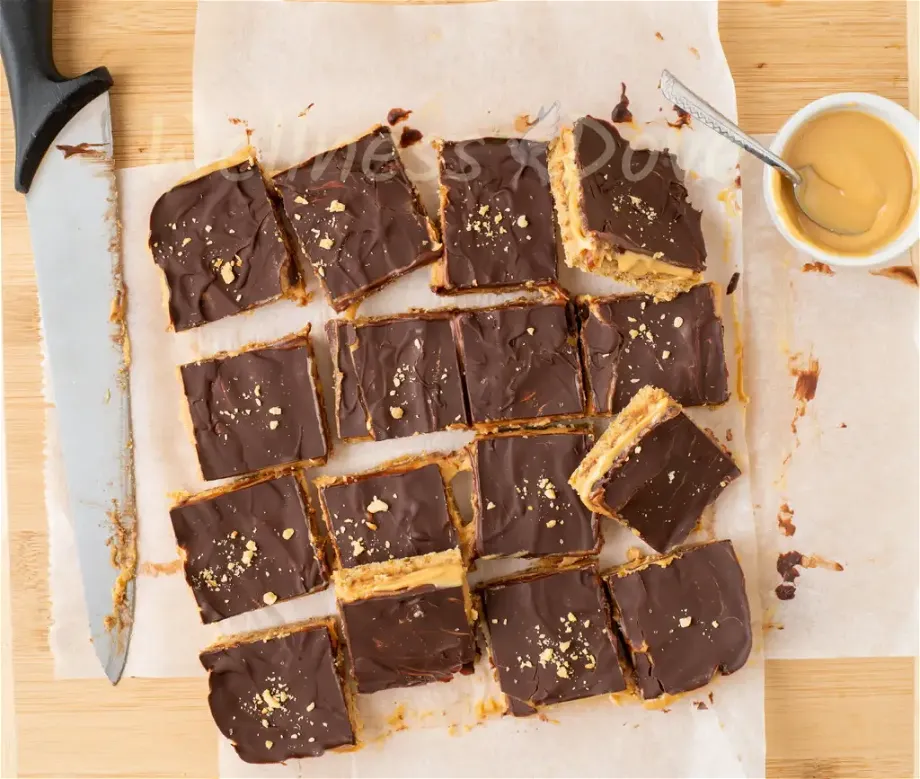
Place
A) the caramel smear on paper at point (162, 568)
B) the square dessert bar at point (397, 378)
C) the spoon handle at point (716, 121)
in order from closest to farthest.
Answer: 1. the spoon handle at point (716, 121)
2. the square dessert bar at point (397, 378)
3. the caramel smear on paper at point (162, 568)

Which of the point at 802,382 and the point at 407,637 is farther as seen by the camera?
the point at 802,382

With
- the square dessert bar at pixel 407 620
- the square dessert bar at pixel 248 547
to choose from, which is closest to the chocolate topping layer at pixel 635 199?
the square dessert bar at pixel 407 620

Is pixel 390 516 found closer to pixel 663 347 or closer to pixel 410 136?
pixel 663 347

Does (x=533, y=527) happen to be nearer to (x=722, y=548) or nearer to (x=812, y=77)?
(x=722, y=548)

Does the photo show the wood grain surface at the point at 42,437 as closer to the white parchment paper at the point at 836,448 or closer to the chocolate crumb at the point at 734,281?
the white parchment paper at the point at 836,448

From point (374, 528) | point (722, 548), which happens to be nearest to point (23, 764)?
point (374, 528)

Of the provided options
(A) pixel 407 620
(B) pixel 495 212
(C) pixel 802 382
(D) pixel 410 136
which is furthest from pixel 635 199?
(A) pixel 407 620
